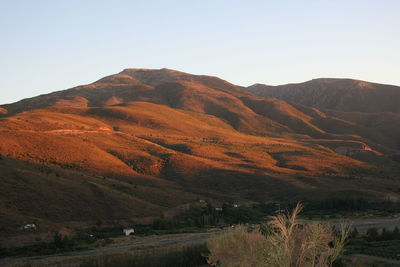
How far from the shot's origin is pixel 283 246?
15.5 m

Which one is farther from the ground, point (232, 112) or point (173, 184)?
point (232, 112)

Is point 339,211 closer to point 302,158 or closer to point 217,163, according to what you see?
point 217,163

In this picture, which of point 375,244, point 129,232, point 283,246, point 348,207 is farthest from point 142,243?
point 348,207

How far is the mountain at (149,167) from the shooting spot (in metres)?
54.7

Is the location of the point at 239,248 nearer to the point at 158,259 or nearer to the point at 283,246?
the point at 283,246

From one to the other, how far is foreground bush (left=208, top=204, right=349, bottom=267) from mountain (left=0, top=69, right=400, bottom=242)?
29009 millimetres

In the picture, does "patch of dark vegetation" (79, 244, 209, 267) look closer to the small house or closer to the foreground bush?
the foreground bush

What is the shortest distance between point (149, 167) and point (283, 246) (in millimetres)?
71720

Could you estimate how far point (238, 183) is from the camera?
273 ft

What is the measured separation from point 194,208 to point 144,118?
263 feet

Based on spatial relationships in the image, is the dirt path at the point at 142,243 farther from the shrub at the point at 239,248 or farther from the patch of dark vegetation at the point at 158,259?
the shrub at the point at 239,248

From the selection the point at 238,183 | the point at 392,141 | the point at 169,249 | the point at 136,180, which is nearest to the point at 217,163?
the point at 238,183

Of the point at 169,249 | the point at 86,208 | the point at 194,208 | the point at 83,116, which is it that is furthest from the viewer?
the point at 83,116

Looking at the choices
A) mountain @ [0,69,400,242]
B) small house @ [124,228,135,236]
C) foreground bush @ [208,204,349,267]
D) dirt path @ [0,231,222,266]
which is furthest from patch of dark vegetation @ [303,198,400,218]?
foreground bush @ [208,204,349,267]
